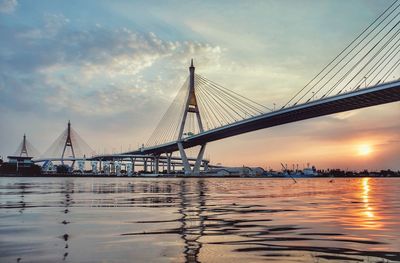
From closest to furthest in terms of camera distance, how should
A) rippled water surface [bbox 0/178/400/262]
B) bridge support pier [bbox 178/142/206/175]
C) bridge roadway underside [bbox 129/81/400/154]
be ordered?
rippled water surface [bbox 0/178/400/262] < bridge roadway underside [bbox 129/81/400/154] < bridge support pier [bbox 178/142/206/175]

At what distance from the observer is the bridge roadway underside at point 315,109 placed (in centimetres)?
6594

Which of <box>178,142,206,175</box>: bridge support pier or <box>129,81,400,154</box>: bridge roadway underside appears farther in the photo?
<box>178,142,206,175</box>: bridge support pier

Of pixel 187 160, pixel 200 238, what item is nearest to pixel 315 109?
pixel 187 160

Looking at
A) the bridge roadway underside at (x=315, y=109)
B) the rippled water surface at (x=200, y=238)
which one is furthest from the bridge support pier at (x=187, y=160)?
the rippled water surface at (x=200, y=238)

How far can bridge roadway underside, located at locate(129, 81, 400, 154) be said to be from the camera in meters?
65.9

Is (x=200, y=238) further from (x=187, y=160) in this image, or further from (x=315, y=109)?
(x=187, y=160)

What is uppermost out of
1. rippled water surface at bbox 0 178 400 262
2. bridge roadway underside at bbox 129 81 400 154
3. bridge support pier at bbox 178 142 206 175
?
bridge roadway underside at bbox 129 81 400 154

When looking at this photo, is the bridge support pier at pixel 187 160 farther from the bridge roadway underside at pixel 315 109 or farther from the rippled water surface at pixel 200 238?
the rippled water surface at pixel 200 238

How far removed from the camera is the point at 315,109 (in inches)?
3044

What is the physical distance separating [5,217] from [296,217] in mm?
10344

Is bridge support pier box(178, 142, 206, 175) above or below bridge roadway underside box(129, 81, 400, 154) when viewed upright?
below

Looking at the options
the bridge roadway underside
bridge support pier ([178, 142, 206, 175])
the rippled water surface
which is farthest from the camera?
bridge support pier ([178, 142, 206, 175])

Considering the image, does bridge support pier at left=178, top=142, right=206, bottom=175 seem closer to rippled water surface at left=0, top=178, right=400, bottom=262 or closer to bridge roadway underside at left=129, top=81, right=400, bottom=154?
bridge roadway underside at left=129, top=81, right=400, bottom=154

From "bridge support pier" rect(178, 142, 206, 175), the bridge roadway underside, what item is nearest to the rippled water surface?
the bridge roadway underside
